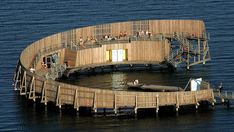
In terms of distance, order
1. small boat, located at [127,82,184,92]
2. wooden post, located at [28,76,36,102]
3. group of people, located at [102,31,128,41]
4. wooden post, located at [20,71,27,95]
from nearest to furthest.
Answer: wooden post, located at [28,76,36,102] < wooden post, located at [20,71,27,95] < small boat, located at [127,82,184,92] < group of people, located at [102,31,128,41]

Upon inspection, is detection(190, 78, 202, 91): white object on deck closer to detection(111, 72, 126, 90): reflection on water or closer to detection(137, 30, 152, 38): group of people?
detection(111, 72, 126, 90): reflection on water

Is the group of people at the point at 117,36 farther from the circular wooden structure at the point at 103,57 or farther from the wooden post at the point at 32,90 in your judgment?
the wooden post at the point at 32,90

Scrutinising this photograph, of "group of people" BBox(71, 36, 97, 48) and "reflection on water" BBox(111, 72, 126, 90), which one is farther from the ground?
"group of people" BBox(71, 36, 97, 48)

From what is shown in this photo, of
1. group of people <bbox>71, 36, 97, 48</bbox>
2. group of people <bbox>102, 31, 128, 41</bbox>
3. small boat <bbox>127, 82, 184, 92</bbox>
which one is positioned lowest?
small boat <bbox>127, 82, 184, 92</bbox>

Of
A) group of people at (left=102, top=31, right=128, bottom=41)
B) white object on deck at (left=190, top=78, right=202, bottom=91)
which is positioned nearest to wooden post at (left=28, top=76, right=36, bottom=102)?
white object on deck at (left=190, top=78, right=202, bottom=91)

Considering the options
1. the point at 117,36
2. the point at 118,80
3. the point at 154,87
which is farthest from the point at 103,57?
the point at 154,87

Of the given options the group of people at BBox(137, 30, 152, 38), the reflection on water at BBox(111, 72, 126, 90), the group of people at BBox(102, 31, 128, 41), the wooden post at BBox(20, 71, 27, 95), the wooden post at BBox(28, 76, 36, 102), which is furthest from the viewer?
the group of people at BBox(137, 30, 152, 38)

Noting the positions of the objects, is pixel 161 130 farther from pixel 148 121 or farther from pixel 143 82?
pixel 143 82

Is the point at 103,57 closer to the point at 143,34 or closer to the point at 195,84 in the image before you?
the point at 143,34

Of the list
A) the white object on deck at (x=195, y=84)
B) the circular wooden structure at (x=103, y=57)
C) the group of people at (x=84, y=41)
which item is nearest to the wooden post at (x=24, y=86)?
the circular wooden structure at (x=103, y=57)
